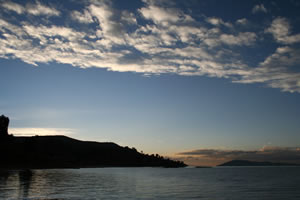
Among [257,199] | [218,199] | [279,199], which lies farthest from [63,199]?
[279,199]

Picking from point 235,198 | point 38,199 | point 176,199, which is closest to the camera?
point 38,199

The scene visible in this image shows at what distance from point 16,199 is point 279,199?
56.6m

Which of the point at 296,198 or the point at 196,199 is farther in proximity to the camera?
the point at 296,198

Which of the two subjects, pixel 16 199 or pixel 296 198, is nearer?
pixel 16 199

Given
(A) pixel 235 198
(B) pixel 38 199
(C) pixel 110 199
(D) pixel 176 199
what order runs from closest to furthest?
(B) pixel 38 199, (C) pixel 110 199, (D) pixel 176 199, (A) pixel 235 198

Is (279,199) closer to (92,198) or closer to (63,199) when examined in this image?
(92,198)

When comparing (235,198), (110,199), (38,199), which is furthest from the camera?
(235,198)

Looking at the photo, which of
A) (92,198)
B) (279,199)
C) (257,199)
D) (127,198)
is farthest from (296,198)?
(92,198)

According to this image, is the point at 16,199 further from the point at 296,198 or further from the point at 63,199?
the point at 296,198

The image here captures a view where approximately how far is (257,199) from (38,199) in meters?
47.7

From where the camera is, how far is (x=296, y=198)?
65.2 meters

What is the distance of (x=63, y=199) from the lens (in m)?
51.3

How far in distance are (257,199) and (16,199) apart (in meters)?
51.5

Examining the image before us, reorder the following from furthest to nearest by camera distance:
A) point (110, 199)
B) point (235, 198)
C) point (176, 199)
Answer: point (235, 198) < point (176, 199) < point (110, 199)
